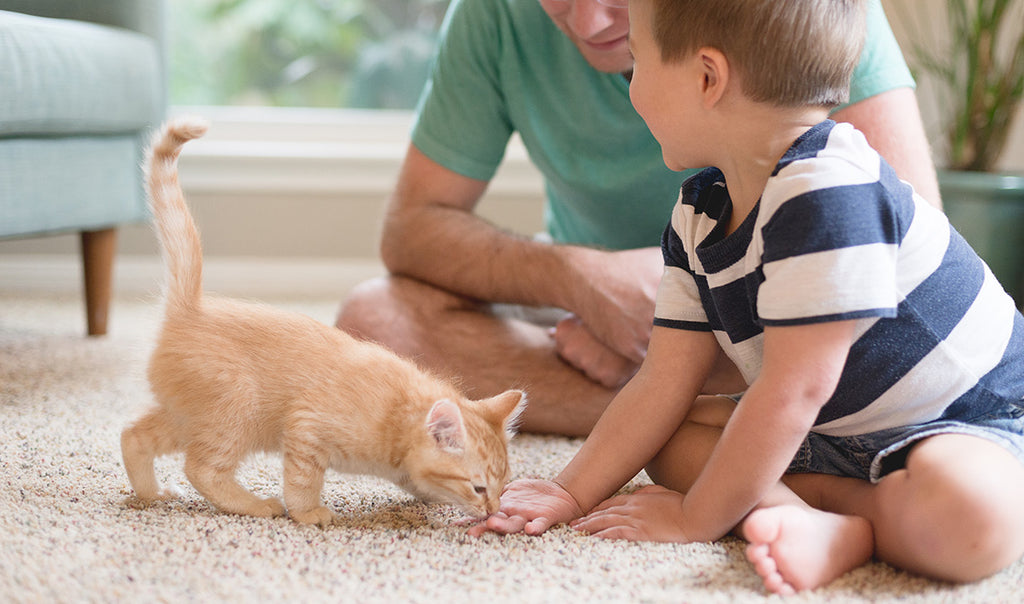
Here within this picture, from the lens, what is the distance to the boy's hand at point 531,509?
35.4 inches

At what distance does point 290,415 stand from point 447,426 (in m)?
0.17

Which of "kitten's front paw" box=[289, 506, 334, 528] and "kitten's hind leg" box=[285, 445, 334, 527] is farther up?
"kitten's hind leg" box=[285, 445, 334, 527]

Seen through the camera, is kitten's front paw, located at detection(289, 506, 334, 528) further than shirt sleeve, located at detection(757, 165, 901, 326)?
Yes

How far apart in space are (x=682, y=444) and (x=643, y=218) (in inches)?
22.3

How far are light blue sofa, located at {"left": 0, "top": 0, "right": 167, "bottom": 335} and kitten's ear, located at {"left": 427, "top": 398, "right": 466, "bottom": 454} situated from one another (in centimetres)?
98

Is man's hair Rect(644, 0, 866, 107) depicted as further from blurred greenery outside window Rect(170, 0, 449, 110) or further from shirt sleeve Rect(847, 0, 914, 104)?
blurred greenery outside window Rect(170, 0, 449, 110)

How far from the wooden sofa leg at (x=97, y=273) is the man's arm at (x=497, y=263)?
0.73 metres

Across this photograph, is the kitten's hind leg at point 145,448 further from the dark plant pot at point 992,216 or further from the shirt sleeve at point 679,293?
the dark plant pot at point 992,216

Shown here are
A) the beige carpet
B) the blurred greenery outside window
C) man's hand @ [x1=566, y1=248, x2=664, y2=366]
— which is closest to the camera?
the beige carpet

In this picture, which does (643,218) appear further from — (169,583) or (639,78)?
(169,583)

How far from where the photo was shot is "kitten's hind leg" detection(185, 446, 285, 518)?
3.06 feet

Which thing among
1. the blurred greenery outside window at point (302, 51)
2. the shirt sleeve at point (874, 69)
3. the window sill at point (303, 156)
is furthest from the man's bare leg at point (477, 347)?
the blurred greenery outside window at point (302, 51)

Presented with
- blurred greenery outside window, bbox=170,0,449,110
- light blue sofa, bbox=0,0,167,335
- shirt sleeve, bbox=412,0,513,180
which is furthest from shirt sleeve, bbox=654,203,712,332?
blurred greenery outside window, bbox=170,0,449,110

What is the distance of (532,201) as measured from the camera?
268 cm
